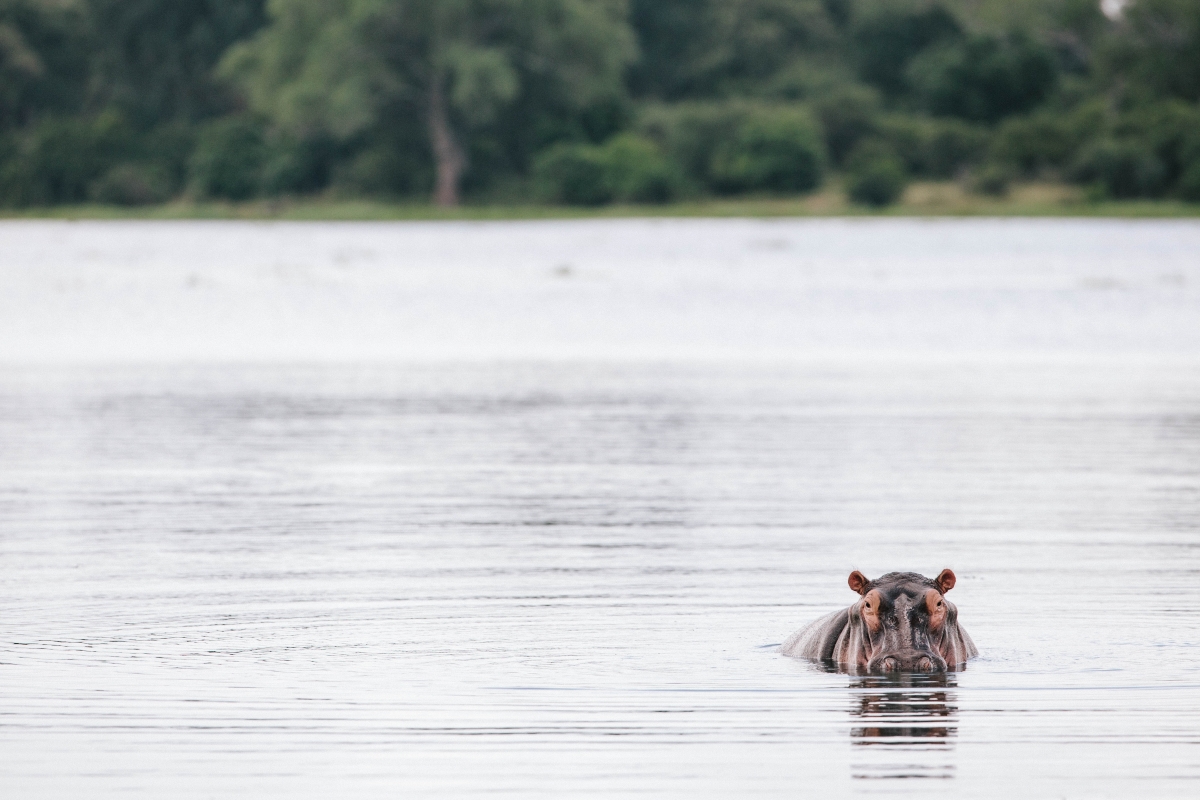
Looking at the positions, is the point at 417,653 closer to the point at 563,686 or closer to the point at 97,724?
the point at 563,686

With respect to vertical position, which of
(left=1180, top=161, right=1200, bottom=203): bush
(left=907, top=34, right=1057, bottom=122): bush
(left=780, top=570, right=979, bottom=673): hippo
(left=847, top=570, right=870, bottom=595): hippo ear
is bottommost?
(left=780, top=570, right=979, bottom=673): hippo

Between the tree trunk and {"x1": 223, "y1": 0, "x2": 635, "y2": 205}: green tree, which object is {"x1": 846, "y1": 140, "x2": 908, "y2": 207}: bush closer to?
{"x1": 223, "y1": 0, "x2": 635, "y2": 205}: green tree

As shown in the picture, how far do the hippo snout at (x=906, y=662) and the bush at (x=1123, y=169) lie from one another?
6620 centimetres

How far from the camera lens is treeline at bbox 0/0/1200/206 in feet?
254

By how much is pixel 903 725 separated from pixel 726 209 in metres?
71.9

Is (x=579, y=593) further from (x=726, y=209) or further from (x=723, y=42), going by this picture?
(x=723, y=42)

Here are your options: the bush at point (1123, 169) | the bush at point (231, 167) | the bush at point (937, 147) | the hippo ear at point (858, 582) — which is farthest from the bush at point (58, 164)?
the hippo ear at point (858, 582)

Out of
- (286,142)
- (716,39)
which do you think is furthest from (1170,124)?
(286,142)

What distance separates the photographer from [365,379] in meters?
21.2

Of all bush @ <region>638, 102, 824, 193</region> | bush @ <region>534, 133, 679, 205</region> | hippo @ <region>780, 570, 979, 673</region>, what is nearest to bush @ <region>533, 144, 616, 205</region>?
bush @ <region>534, 133, 679, 205</region>

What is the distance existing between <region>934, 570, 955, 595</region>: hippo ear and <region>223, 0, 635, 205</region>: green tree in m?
69.1

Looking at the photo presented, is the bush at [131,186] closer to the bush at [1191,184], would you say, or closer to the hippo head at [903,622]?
the bush at [1191,184]

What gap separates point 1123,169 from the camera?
72188 millimetres

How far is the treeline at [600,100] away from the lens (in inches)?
3046
